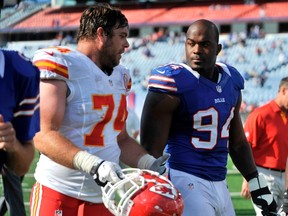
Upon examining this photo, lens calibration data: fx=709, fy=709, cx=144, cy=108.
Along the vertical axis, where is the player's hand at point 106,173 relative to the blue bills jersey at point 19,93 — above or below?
below

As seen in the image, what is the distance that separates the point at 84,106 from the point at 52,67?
0.74ft

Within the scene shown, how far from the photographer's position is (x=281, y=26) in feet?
102

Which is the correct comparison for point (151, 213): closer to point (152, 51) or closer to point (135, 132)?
point (135, 132)

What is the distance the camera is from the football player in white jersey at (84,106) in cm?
293

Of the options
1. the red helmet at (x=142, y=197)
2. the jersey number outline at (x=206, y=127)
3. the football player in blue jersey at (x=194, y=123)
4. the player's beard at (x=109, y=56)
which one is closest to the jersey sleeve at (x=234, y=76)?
the football player in blue jersey at (x=194, y=123)

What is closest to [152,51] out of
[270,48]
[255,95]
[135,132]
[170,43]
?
[170,43]

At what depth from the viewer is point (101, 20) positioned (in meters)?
3.07

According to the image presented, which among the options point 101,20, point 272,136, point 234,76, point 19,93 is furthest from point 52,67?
point 272,136

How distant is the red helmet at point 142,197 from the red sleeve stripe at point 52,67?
1.81ft

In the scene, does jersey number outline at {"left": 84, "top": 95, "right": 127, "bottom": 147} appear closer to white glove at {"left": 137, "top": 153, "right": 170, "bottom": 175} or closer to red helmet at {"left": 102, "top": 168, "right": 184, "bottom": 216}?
white glove at {"left": 137, "top": 153, "right": 170, "bottom": 175}

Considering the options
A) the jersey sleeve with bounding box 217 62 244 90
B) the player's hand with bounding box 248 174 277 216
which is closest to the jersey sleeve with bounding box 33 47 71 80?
the jersey sleeve with bounding box 217 62 244 90

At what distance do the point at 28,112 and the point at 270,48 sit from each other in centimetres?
2505

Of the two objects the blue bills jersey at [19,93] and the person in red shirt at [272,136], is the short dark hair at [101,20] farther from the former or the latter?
the person in red shirt at [272,136]

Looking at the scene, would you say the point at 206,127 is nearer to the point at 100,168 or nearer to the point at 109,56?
the point at 109,56
